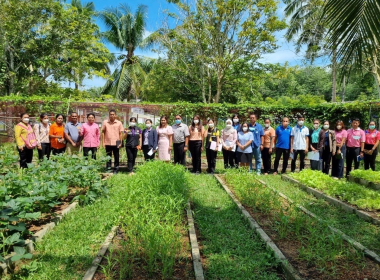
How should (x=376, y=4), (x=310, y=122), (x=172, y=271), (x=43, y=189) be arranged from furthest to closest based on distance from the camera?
(x=310, y=122)
(x=43, y=189)
(x=376, y=4)
(x=172, y=271)

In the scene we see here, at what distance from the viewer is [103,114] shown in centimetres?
1238

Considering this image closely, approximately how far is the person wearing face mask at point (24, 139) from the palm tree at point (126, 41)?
54.6 ft

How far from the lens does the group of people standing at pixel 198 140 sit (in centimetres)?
770

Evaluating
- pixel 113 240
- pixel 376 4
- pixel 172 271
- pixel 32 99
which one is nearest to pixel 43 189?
pixel 113 240

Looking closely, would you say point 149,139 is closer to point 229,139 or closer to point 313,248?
point 229,139

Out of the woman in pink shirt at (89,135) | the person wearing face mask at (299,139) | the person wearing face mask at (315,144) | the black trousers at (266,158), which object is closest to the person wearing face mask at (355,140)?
the person wearing face mask at (315,144)

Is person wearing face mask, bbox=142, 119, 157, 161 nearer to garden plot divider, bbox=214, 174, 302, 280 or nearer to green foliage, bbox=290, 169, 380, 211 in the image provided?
garden plot divider, bbox=214, 174, 302, 280

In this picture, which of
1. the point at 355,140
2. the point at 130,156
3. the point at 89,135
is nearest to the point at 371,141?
the point at 355,140

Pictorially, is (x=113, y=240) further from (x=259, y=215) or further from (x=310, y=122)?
(x=310, y=122)

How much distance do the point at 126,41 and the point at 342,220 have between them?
23325 mm

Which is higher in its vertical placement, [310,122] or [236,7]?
[236,7]

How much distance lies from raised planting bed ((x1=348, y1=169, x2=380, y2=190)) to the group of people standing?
661mm

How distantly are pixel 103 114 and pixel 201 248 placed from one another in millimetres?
9877

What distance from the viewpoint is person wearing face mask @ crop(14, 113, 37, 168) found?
23.9 feet
